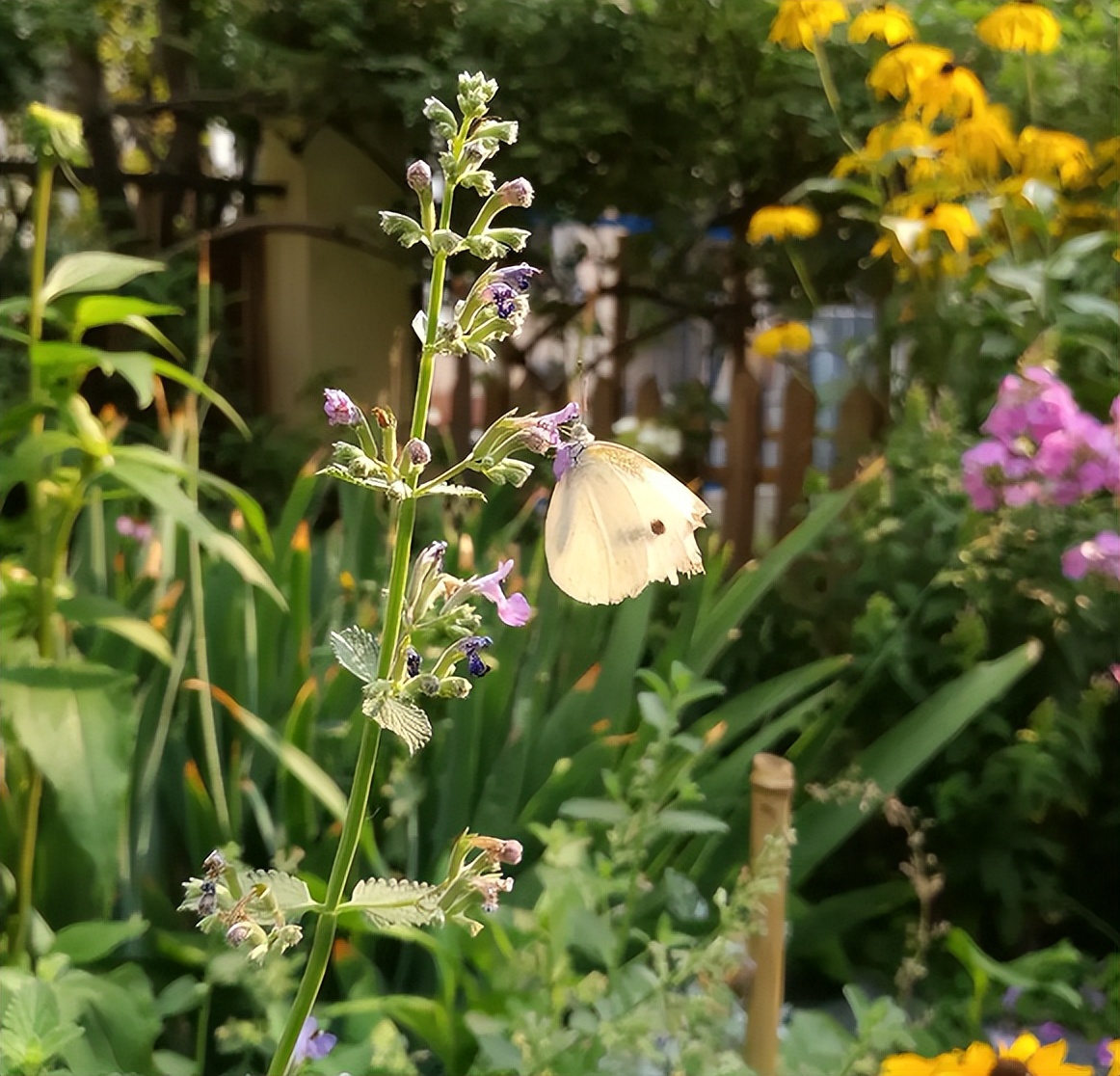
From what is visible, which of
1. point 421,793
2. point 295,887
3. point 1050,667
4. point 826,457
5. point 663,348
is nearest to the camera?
point 295,887

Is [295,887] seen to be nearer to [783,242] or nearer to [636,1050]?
[636,1050]

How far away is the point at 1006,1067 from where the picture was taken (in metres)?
0.49

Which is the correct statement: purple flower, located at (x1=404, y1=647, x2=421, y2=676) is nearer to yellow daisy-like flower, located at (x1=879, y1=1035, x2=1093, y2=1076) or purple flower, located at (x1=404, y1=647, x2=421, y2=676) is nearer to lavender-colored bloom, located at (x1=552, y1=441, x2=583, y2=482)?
lavender-colored bloom, located at (x1=552, y1=441, x2=583, y2=482)

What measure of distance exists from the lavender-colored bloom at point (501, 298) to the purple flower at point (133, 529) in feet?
3.45

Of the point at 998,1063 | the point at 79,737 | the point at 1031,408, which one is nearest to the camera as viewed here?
the point at 998,1063

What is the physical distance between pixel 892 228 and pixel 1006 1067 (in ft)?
3.49

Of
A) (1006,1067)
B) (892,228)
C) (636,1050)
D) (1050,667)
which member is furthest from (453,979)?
(892,228)

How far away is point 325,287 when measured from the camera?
2.00 m

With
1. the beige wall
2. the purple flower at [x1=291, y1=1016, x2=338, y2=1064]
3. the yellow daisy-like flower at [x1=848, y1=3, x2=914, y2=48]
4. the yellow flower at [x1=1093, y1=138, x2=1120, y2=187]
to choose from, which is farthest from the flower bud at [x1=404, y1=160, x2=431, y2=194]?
the beige wall

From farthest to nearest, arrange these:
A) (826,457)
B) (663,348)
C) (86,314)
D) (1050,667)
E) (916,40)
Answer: (663,348), (826,457), (916,40), (1050,667), (86,314)

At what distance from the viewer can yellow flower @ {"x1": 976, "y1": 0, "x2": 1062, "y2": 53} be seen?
48.8 inches

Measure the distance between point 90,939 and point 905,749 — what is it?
0.70 meters

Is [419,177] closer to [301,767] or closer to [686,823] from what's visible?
[686,823]

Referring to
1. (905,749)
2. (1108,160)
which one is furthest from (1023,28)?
(905,749)
